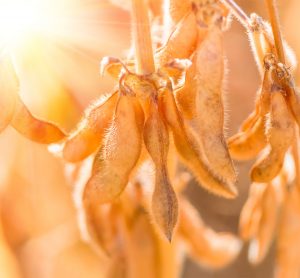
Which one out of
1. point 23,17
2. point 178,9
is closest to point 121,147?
point 178,9

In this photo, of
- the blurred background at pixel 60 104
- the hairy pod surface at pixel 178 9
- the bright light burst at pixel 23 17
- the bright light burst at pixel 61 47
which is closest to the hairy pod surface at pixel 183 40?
the hairy pod surface at pixel 178 9

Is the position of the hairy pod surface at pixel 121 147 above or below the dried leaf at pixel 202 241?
above

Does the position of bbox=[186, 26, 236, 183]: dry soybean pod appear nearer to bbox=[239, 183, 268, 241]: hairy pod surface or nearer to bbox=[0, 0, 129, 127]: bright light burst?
bbox=[239, 183, 268, 241]: hairy pod surface

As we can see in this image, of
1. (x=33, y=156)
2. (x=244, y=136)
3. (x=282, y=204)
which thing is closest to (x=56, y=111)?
(x=33, y=156)

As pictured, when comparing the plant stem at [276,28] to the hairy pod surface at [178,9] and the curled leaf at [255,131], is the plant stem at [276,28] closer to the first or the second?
the curled leaf at [255,131]

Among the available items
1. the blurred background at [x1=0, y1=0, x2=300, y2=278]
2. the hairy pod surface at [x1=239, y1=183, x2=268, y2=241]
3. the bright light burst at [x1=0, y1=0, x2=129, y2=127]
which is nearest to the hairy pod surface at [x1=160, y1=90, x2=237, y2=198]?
the hairy pod surface at [x1=239, y1=183, x2=268, y2=241]

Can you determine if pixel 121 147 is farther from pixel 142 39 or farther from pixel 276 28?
pixel 276 28
